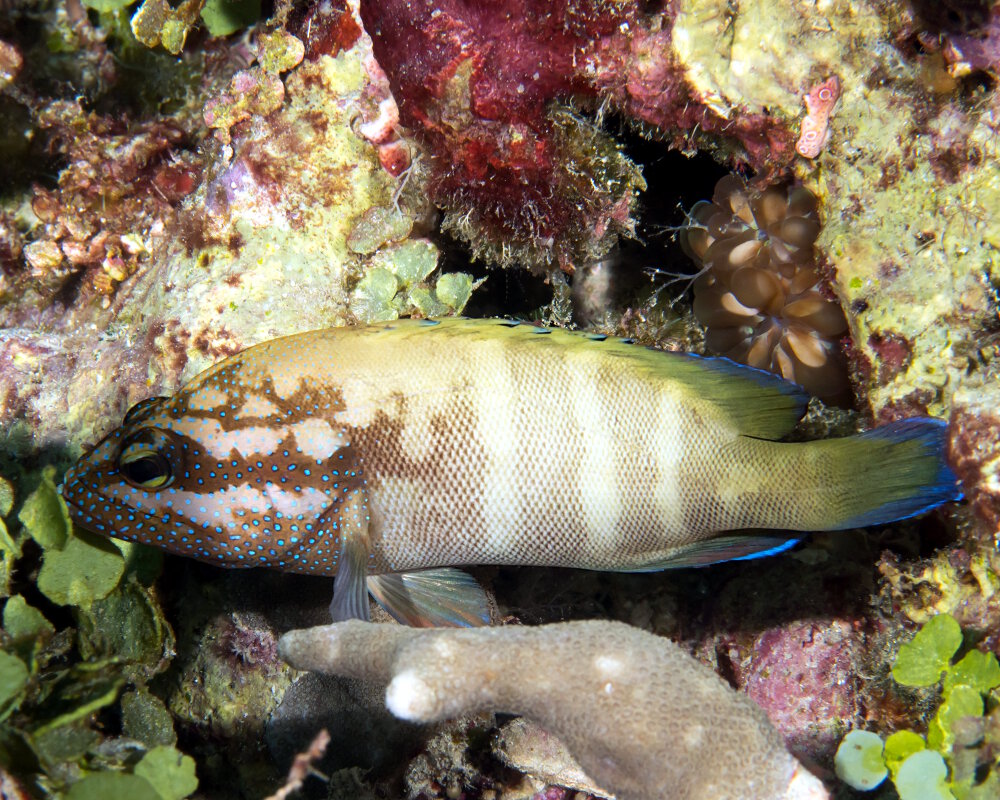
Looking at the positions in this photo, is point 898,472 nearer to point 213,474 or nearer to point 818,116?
point 818,116

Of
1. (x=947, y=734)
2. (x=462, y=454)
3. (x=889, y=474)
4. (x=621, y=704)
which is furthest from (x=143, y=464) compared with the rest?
(x=947, y=734)

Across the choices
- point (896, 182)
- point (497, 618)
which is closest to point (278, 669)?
point (497, 618)

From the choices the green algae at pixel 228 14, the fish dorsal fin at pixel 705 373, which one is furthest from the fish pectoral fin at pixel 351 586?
the green algae at pixel 228 14

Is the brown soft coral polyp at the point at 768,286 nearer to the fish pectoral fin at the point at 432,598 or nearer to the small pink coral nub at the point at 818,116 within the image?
the small pink coral nub at the point at 818,116

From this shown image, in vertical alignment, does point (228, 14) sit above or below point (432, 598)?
above

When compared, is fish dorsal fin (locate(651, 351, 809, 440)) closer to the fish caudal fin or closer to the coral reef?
the fish caudal fin

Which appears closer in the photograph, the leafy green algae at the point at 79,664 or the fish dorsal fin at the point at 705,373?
the leafy green algae at the point at 79,664

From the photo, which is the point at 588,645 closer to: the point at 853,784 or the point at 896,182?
the point at 853,784
